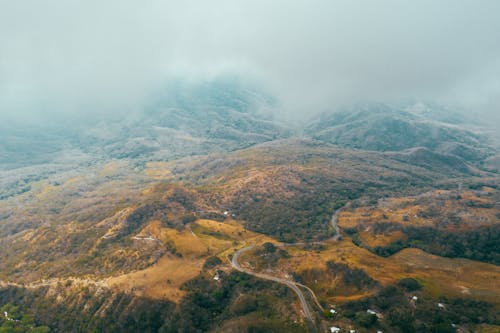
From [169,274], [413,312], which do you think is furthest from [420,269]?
[169,274]

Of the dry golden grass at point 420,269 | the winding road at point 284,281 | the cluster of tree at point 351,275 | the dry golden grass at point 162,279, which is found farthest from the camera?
the cluster of tree at point 351,275

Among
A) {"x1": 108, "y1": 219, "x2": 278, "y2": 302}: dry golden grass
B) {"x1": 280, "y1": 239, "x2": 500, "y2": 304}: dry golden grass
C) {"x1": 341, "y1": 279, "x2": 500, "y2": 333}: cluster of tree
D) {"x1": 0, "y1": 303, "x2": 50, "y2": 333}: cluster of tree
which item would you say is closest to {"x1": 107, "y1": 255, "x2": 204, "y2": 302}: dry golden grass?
{"x1": 108, "y1": 219, "x2": 278, "y2": 302}: dry golden grass

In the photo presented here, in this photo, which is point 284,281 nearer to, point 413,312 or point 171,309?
point 171,309

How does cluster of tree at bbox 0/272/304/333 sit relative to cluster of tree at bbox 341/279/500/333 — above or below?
below

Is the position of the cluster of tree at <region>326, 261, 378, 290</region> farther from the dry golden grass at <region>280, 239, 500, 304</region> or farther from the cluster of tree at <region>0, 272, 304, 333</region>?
the cluster of tree at <region>0, 272, 304, 333</region>

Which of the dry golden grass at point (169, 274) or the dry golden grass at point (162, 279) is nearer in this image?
the dry golden grass at point (162, 279)

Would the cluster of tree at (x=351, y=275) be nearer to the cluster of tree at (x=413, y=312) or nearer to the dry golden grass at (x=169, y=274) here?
the cluster of tree at (x=413, y=312)

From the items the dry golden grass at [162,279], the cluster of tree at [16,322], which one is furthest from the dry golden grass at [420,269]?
the cluster of tree at [16,322]

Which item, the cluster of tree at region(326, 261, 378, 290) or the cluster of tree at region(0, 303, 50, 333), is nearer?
the cluster of tree at region(0, 303, 50, 333)

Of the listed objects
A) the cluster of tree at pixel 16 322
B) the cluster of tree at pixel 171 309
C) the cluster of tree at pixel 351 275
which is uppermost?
the cluster of tree at pixel 351 275

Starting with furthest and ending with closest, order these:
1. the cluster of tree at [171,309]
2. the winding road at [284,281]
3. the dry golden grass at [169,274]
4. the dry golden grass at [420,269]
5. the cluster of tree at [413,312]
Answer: the dry golden grass at [169,274]
the dry golden grass at [420,269]
the cluster of tree at [171,309]
the winding road at [284,281]
the cluster of tree at [413,312]
